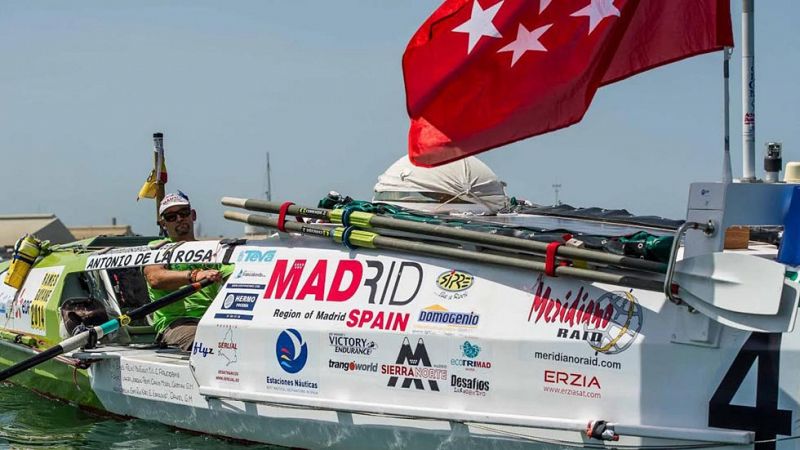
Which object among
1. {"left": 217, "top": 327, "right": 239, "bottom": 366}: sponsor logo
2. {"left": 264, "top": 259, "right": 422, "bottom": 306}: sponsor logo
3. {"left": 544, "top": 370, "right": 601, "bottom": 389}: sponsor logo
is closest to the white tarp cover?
{"left": 264, "top": 259, "right": 422, "bottom": 306}: sponsor logo

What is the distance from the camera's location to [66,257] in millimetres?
12336

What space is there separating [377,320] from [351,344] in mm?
278

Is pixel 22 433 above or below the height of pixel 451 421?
below

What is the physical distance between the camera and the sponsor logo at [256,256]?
31.1ft

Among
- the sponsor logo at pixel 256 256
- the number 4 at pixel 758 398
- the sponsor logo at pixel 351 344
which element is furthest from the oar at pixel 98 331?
the number 4 at pixel 758 398

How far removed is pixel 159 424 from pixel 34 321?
2.76 metres

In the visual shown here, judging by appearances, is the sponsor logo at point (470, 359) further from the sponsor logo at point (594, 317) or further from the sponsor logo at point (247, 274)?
the sponsor logo at point (247, 274)

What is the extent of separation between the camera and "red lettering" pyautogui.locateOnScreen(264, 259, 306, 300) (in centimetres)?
912

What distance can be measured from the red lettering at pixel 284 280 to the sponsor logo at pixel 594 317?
7.07 feet

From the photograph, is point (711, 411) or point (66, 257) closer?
point (711, 411)

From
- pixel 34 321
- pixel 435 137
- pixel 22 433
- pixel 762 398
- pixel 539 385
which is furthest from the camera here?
pixel 34 321

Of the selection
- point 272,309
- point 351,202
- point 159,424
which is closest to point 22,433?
point 159,424

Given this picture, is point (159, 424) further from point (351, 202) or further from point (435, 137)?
Answer: point (435, 137)

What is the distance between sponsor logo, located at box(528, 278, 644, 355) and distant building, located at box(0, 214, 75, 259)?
119ft
